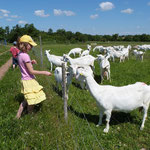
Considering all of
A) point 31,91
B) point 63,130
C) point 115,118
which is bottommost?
point 115,118

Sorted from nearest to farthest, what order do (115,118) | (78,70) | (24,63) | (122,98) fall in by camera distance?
1. (24,63)
2. (122,98)
3. (78,70)
4. (115,118)

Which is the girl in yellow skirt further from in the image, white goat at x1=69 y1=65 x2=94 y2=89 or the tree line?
the tree line

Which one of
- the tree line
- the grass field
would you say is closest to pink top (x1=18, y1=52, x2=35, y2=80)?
the grass field

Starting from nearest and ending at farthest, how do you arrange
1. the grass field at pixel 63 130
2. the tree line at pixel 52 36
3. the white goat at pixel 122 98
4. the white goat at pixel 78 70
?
the grass field at pixel 63 130
the white goat at pixel 122 98
the white goat at pixel 78 70
the tree line at pixel 52 36

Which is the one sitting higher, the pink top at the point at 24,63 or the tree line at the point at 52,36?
the tree line at the point at 52,36

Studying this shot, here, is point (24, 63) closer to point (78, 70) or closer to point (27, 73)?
point (27, 73)

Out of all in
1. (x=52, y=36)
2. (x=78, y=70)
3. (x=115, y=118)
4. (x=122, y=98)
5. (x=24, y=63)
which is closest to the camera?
(x=24, y=63)

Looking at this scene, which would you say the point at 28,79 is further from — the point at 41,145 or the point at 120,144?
the point at 120,144

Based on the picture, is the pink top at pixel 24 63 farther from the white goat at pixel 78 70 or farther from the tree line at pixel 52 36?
the tree line at pixel 52 36

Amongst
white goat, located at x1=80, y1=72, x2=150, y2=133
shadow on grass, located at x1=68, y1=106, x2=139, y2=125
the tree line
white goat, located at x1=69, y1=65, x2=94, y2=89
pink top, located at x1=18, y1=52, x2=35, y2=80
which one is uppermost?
the tree line

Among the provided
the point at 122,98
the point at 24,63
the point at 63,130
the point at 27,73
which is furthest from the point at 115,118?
the point at 24,63

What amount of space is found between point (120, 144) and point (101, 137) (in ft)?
1.59

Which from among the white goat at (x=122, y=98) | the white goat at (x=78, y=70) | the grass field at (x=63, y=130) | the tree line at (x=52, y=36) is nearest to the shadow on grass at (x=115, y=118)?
the grass field at (x=63, y=130)

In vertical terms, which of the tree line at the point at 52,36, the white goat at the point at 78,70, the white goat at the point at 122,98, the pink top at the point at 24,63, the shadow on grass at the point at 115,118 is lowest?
the shadow on grass at the point at 115,118
